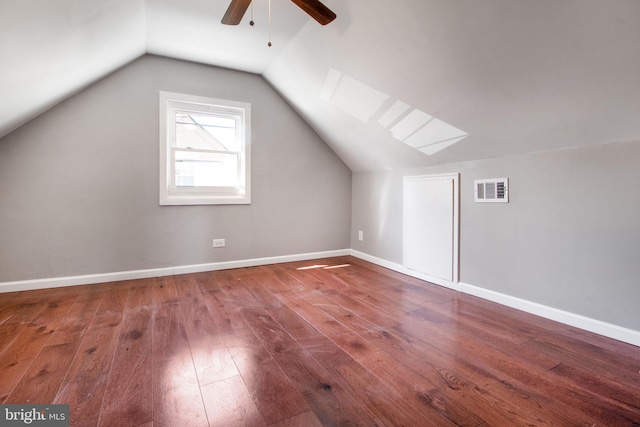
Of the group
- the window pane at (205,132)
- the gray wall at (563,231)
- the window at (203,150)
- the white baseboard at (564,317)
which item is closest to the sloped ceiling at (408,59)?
the gray wall at (563,231)

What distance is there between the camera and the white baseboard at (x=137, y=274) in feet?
9.16

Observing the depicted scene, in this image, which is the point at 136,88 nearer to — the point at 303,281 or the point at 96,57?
the point at 96,57

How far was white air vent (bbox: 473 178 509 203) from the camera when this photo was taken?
98.7 inches

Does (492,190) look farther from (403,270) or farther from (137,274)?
(137,274)

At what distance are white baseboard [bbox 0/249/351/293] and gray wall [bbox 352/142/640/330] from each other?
2210mm

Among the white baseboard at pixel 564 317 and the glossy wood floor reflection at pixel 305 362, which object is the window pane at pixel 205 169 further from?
the white baseboard at pixel 564 317

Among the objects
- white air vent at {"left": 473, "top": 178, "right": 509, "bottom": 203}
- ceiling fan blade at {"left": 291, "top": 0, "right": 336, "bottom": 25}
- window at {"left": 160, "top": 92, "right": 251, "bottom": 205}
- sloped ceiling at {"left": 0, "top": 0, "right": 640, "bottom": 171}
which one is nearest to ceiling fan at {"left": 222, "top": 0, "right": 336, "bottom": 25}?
ceiling fan blade at {"left": 291, "top": 0, "right": 336, "bottom": 25}

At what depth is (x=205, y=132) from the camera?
3611 mm

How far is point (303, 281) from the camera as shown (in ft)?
10.5

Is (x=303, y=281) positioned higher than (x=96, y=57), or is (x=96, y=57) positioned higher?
(x=96, y=57)

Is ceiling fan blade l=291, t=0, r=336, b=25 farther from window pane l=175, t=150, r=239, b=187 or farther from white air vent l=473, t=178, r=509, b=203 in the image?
window pane l=175, t=150, r=239, b=187

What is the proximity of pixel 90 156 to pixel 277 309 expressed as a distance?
244 centimetres

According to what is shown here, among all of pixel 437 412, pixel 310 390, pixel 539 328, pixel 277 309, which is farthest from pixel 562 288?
pixel 277 309

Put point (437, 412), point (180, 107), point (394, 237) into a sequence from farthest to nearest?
point (394, 237) < point (180, 107) < point (437, 412)
